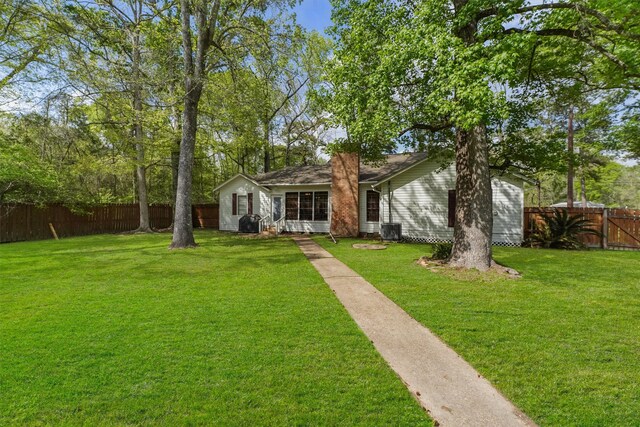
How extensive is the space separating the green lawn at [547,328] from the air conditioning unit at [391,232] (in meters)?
5.34

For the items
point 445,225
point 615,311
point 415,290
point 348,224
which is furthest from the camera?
point 348,224

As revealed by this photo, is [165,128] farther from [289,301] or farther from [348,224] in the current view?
[289,301]

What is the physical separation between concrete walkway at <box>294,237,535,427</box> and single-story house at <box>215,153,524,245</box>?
9.13 metres

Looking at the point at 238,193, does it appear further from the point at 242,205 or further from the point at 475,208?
the point at 475,208

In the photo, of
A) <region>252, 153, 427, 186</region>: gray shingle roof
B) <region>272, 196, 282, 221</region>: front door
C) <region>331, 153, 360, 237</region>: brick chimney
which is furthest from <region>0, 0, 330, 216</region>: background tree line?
<region>331, 153, 360, 237</region>: brick chimney

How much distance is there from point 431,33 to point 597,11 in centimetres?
334

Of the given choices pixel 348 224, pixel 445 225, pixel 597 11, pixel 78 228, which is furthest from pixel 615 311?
pixel 78 228

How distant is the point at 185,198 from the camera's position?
12188 millimetres

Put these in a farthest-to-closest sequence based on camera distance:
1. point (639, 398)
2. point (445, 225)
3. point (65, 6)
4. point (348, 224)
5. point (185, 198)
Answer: point (348, 224) < point (445, 225) < point (185, 198) < point (65, 6) < point (639, 398)

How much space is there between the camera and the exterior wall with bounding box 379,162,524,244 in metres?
13.1

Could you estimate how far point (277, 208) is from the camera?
1883cm

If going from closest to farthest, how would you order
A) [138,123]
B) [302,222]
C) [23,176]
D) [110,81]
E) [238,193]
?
[110,81]
[23,176]
[138,123]
[302,222]
[238,193]

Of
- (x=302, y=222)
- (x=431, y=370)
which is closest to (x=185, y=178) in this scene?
(x=302, y=222)

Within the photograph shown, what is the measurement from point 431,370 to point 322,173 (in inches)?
636
